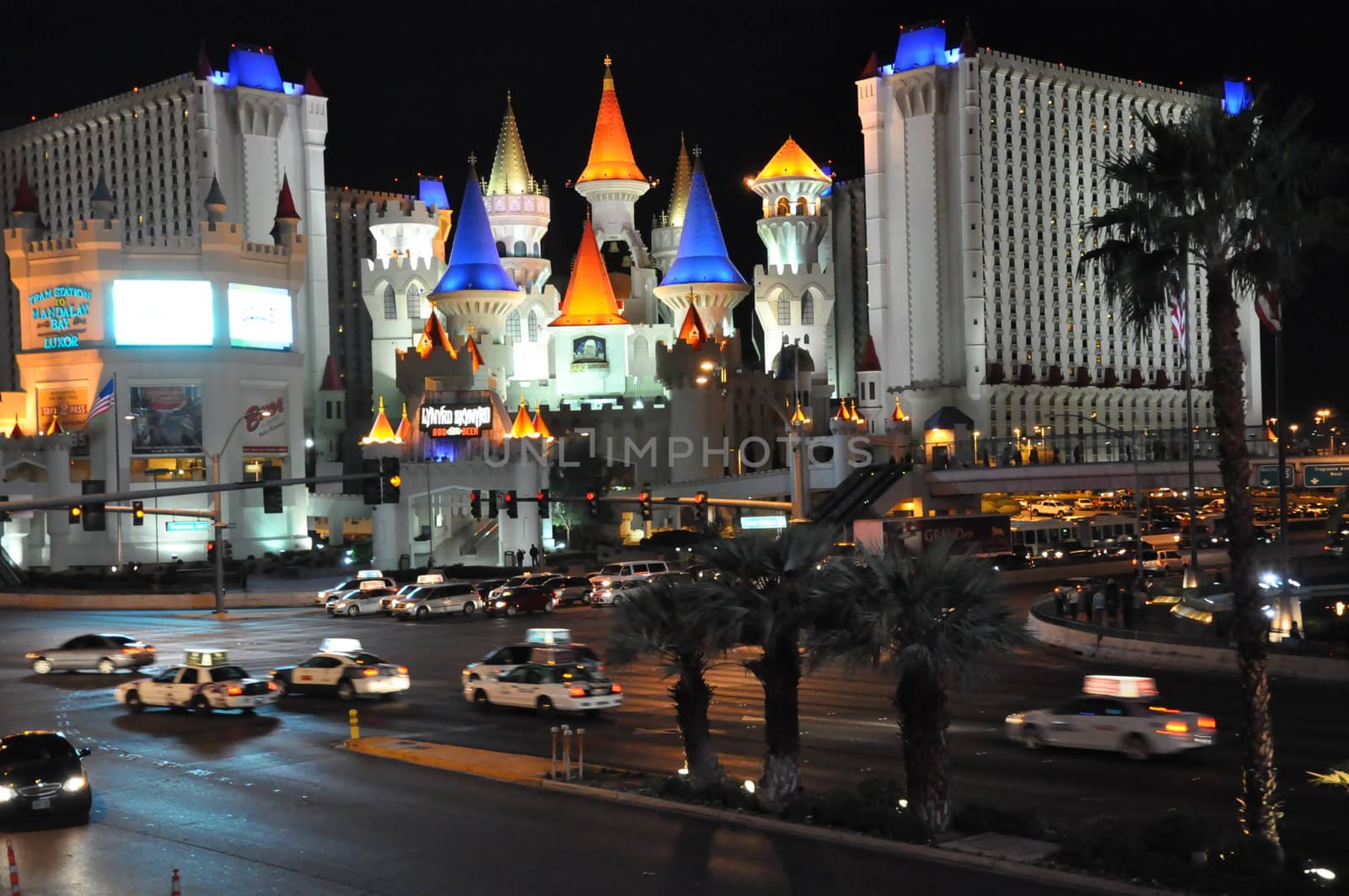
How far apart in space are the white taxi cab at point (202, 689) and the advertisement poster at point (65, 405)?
49.1 m

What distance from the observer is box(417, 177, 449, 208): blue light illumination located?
107438 mm

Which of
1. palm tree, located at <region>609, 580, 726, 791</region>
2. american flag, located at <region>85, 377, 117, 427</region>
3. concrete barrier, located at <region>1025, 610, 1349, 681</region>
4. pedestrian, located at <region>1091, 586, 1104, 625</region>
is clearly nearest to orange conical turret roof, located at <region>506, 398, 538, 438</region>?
american flag, located at <region>85, 377, 117, 427</region>

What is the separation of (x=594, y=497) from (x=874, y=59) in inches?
2671

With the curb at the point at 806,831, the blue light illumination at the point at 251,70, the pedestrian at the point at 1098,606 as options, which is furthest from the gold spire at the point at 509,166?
the curb at the point at 806,831

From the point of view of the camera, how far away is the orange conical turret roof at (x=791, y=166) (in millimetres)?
101812

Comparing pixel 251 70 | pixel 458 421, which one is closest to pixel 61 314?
pixel 458 421

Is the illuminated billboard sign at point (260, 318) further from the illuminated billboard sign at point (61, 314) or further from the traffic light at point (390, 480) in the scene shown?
the traffic light at point (390, 480)

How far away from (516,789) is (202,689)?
1083 cm

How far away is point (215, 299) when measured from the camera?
7650 cm

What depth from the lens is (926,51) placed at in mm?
101438

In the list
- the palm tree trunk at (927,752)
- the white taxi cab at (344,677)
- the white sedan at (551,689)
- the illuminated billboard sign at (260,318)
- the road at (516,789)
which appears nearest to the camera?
the road at (516,789)

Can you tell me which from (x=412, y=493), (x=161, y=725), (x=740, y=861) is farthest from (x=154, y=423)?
(x=740, y=861)

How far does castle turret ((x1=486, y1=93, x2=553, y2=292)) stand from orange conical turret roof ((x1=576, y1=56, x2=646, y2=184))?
12.8 ft

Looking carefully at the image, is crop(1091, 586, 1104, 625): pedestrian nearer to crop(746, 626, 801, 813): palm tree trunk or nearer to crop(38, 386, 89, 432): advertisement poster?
crop(746, 626, 801, 813): palm tree trunk
